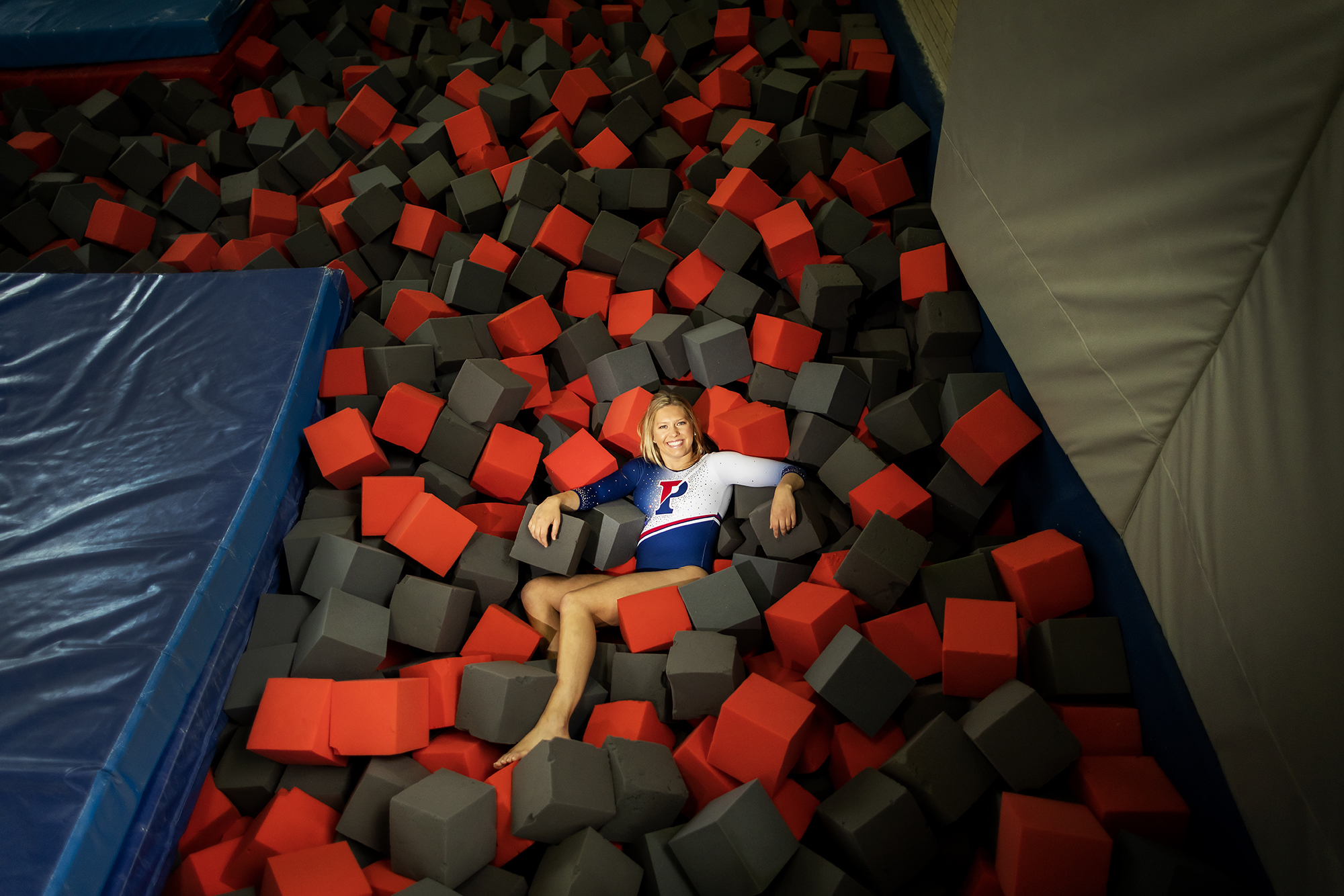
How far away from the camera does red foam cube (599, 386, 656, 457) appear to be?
2410mm

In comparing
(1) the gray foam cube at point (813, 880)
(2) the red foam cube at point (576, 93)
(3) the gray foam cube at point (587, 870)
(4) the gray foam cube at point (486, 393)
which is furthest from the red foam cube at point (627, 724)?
(2) the red foam cube at point (576, 93)

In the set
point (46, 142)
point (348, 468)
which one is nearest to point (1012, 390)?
point (348, 468)

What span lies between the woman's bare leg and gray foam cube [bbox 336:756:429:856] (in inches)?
8.7

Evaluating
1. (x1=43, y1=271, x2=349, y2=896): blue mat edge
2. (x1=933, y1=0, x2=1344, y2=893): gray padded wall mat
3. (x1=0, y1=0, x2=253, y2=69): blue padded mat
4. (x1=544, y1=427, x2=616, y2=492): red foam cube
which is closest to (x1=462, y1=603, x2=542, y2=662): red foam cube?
(x1=544, y1=427, x2=616, y2=492): red foam cube

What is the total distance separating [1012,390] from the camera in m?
2.16

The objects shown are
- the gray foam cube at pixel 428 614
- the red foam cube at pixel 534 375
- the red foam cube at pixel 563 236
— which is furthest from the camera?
the red foam cube at pixel 563 236

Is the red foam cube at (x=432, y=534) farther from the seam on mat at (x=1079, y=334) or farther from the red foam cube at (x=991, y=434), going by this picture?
the seam on mat at (x=1079, y=334)

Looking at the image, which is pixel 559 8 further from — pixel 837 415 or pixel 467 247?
pixel 837 415

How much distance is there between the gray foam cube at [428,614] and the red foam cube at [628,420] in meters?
0.68

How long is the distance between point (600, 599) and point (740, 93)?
2480mm

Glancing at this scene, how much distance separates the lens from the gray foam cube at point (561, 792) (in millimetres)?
1521

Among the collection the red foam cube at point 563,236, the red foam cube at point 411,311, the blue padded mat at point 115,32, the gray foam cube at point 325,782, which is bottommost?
the gray foam cube at point 325,782

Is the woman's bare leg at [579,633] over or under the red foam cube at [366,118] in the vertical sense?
under

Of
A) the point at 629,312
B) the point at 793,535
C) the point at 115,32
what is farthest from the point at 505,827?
the point at 115,32
